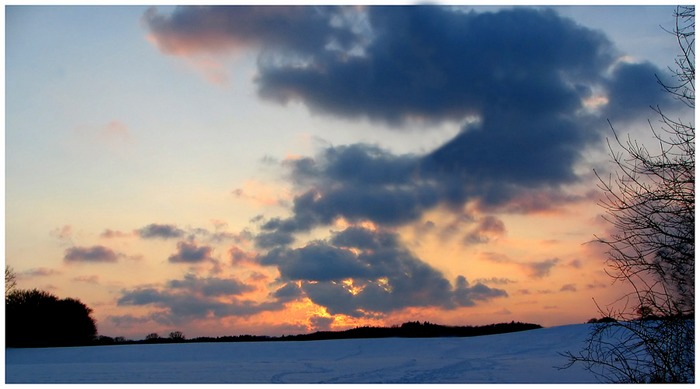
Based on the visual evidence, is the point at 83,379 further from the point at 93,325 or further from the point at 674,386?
the point at 93,325

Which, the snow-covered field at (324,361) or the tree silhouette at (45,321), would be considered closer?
the snow-covered field at (324,361)

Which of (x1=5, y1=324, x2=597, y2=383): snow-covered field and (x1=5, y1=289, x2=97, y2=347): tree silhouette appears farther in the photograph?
(x1=5, y1=289, x2=97, y2=347): tree silhouette

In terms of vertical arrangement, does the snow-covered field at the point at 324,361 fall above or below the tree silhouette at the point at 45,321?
below

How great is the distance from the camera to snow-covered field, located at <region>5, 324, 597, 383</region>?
39.7ft

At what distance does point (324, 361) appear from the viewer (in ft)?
47.2

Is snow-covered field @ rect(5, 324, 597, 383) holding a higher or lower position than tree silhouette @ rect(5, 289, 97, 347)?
lower

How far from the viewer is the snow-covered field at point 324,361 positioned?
12.1 meters

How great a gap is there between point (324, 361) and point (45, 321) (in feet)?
51.0

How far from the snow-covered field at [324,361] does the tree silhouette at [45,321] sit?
428 centimetres

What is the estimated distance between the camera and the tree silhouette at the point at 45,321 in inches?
901

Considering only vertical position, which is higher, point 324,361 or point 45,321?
point 45,321

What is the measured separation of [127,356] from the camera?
1627 centimetres

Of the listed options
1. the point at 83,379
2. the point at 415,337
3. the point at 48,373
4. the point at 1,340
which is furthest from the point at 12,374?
the point at 415,337

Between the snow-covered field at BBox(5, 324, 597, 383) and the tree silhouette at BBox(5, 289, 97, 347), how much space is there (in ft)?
14.0
